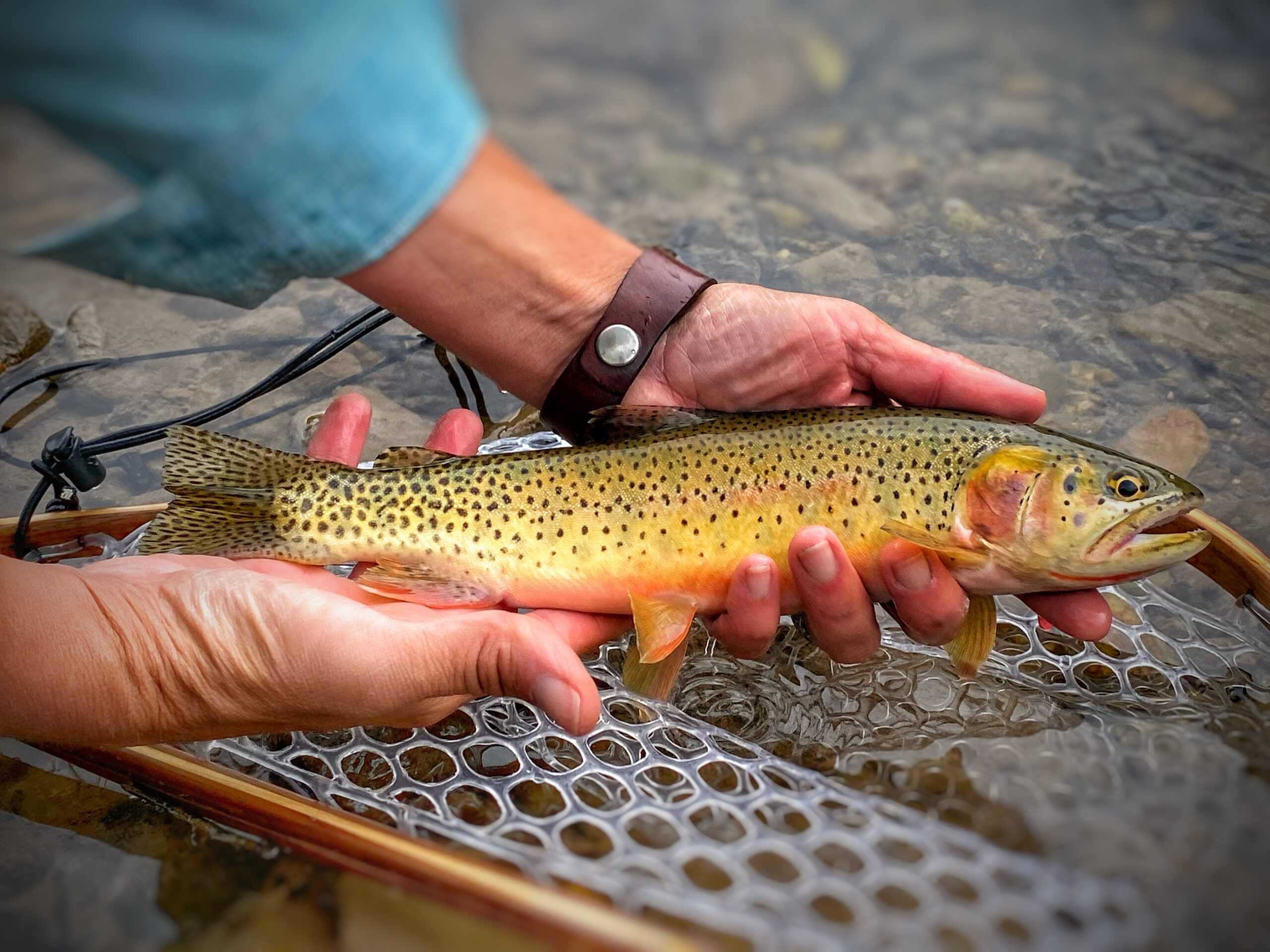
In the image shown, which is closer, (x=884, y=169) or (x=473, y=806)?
(x=473, y=806)

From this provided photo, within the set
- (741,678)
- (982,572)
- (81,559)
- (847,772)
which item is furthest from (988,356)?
(81,559)

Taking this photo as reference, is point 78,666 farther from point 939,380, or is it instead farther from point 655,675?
point 939,380

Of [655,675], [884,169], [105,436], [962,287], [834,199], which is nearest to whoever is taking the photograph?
[655,675]

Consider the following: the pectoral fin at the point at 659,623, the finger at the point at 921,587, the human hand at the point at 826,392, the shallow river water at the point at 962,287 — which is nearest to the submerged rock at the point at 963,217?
the shallow river water at the point at 962,287

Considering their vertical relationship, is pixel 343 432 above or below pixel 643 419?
below

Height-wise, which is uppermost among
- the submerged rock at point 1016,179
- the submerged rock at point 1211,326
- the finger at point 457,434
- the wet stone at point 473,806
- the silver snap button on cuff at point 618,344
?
the submerged rock at point 1016,179

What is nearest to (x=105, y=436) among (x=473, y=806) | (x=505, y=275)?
(x=505, y=275)

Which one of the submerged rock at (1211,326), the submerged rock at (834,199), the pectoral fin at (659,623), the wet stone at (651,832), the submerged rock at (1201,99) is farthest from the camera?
the submerged rock at (1201,99)

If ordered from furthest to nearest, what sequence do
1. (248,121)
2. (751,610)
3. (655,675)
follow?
(655,675) → (751,610) → (248,121)

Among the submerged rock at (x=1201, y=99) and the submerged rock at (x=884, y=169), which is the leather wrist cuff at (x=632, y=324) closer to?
the submerged rock at (x=884, y=169)
